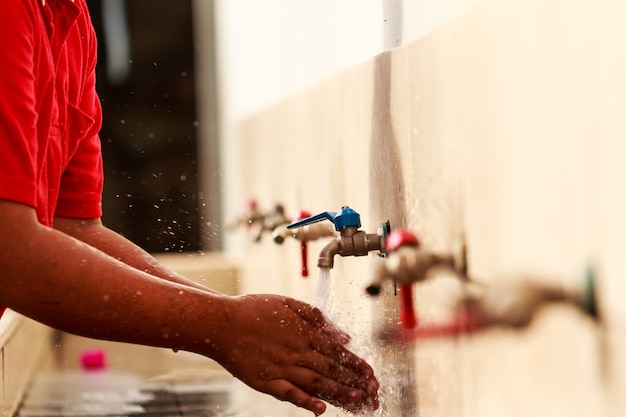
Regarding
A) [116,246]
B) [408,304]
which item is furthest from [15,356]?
[408,304]

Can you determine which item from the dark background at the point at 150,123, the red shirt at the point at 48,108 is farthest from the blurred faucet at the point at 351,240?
the dark background at the point at 150,123

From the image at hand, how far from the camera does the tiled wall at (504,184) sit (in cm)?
67

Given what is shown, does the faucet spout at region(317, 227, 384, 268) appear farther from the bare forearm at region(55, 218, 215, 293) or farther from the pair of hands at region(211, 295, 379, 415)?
the bare forearm at region(55, 218, 215, 293)

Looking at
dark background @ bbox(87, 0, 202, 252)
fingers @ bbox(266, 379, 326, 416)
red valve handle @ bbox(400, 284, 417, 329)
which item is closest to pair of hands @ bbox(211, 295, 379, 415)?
fingers @ bbox(266, 379, 326, 416)

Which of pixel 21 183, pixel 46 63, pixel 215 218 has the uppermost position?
pixel 46 63

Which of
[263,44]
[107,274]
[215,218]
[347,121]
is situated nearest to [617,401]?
[107,274]

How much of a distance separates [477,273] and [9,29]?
52cm

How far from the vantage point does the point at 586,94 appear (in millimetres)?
685

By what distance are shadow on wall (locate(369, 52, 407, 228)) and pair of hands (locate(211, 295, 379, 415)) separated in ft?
0.60

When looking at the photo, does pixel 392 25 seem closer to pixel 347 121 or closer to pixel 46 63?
pixel 347 121

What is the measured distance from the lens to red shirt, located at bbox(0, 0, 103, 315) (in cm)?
85

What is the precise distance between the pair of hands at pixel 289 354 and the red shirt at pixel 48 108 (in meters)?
0.25

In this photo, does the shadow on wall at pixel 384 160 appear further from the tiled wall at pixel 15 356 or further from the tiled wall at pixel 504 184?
the tiled wall at pixel 15 356

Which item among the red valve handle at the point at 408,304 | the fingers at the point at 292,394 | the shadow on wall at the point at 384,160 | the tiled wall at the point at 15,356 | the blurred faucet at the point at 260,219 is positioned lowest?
the tiled wall at the point at 15,356
